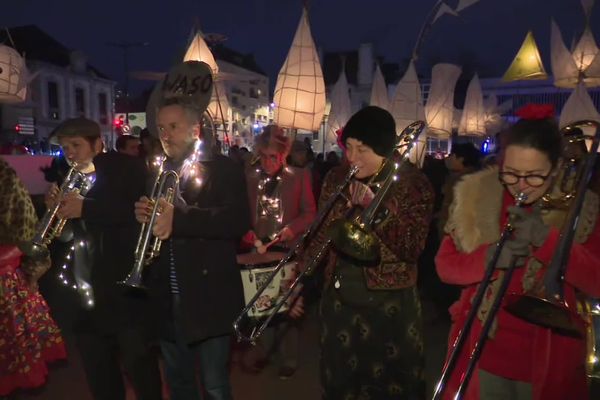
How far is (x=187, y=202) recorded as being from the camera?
267 cm

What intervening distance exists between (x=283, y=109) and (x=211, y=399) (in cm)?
379

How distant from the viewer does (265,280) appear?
3549mm

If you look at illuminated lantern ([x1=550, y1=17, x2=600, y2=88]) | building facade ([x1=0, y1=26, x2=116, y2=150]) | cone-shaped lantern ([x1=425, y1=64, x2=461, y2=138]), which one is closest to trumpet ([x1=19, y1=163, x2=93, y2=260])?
illuminated lantern ([x1=550, y1=17, x2=600, y2=88])

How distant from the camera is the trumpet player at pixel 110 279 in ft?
9.27

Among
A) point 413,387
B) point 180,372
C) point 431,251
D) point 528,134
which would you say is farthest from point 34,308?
point 431,251

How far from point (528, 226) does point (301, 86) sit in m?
4.28

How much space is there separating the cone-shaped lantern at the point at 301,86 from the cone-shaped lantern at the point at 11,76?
2662mm

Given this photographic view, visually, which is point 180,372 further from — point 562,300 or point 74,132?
point 562,300

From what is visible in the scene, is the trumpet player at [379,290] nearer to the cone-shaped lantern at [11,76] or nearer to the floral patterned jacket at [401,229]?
the floral patterned jacket at [401,229]

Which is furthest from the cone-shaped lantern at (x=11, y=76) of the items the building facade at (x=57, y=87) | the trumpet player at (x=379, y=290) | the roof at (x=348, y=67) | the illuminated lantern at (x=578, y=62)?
the roof at (x=348, y=67)

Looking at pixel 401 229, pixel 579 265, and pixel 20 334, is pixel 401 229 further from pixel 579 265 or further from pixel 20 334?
pixel 20 334

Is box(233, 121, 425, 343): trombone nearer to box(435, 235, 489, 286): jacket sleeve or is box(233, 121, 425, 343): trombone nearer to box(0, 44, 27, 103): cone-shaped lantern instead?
box(435, 235, 489, 286): jacket sleeve

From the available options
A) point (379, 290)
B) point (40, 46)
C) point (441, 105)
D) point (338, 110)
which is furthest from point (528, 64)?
point (40, 46)

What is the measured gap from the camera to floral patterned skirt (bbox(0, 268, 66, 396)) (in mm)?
3625
